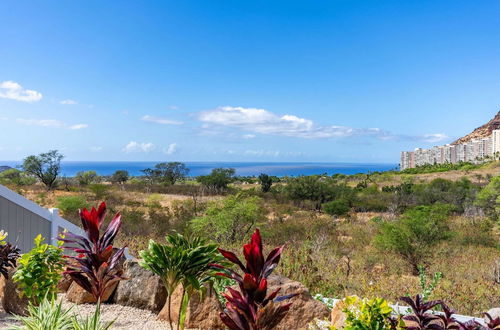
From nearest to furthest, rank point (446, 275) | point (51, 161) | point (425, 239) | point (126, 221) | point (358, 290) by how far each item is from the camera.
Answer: point (358, 290)
point (446, 275)
point (425, 239)
point (126, 221)
point (51, 161)

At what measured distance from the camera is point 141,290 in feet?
13.6

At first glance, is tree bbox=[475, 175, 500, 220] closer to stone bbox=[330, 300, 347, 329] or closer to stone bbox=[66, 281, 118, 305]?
stone bbox=[330, 300, 347, 329]

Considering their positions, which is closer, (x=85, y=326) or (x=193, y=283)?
(x=193, y=283)

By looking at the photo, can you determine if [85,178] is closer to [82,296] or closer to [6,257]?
[82,296]

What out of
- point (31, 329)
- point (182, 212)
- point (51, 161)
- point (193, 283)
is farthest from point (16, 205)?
point (51, 161)

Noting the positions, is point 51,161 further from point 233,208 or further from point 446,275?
point 446,275

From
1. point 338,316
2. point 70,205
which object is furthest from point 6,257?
point 70,205

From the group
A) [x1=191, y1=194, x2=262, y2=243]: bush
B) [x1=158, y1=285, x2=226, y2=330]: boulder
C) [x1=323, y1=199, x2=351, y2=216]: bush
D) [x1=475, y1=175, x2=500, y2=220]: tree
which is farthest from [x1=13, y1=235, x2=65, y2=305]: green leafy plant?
[x1=475, y1=175, x2=500, y2=220]: tree

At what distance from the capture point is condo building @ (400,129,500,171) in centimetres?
7962

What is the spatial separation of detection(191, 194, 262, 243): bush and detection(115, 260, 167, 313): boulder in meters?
5.83

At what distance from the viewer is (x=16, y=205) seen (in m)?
5.81

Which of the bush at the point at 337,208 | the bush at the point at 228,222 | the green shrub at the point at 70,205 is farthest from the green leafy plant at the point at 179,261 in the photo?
the bush at the point at 337,208

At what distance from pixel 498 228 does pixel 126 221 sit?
41.3 feet

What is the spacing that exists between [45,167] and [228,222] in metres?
22.4
